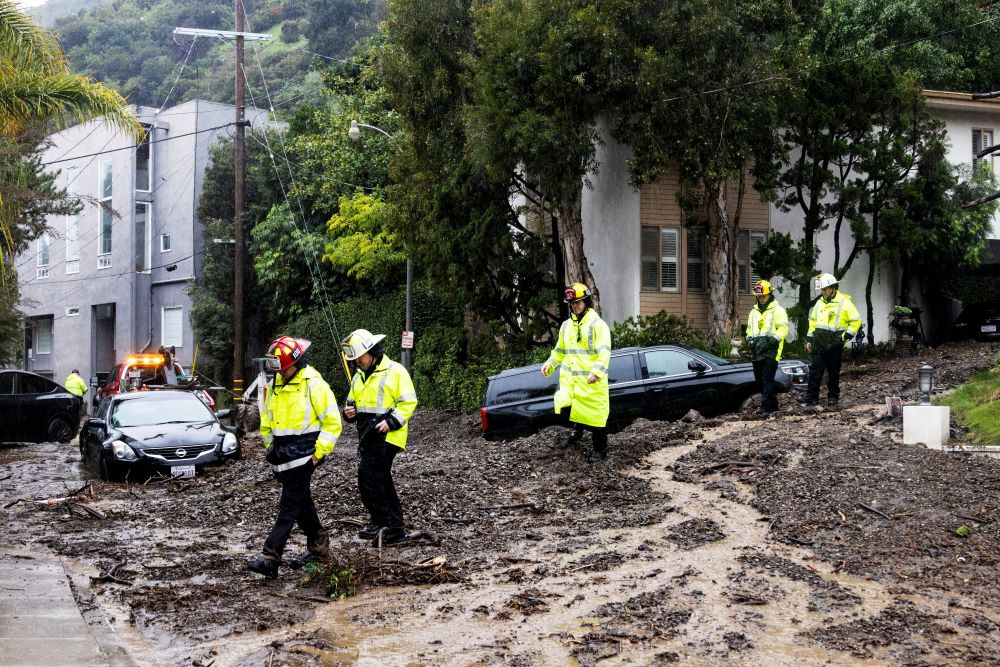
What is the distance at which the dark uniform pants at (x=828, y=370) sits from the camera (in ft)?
49.4

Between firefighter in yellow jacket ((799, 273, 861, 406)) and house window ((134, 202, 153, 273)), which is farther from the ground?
house window ((134, 202, 153, 273))

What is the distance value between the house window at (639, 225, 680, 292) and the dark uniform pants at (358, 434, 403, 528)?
15322mm

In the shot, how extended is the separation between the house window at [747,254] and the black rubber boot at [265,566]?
18.0m

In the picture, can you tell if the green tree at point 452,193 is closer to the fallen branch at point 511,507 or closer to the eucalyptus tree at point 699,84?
the eucalyptus tree at point 699,84

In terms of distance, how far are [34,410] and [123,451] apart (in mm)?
8877

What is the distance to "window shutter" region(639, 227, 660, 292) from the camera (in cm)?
2453

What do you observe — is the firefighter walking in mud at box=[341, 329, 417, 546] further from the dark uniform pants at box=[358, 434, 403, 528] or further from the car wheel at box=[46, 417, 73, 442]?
the car wheel at box=[46, 417, 73, 442]

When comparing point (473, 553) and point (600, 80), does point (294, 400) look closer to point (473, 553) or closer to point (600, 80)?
point (473, 553)

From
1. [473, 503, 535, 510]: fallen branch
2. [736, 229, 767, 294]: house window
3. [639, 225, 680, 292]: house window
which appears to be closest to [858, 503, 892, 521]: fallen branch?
[473, 503, 535, 510]: fallen branch

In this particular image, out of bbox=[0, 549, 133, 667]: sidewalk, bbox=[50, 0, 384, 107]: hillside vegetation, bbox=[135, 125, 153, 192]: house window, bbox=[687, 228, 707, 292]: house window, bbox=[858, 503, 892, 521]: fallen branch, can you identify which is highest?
bbox=[50, 0, 384, 107]: hillside vegetation

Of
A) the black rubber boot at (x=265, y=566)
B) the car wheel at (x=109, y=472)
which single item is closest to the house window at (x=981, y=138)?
the car wheel at (x=109, y=472)

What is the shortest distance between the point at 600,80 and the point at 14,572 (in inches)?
574

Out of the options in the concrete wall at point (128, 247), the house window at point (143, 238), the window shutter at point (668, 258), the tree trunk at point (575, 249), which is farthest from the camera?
the house window at point (143, 238)

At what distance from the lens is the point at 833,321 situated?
14773mm
